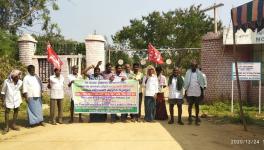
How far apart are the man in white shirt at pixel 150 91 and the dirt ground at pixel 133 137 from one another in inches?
17.1

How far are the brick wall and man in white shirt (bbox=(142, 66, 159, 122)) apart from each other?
577cm

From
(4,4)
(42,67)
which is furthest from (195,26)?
(42,67)

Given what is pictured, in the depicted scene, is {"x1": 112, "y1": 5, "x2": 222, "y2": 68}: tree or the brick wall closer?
the brick wall

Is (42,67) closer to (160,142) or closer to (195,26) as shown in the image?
(160,142)

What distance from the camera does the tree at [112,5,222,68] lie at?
43188 mm

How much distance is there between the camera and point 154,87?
12117mm

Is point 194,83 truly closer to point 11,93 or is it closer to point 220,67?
point 11,93

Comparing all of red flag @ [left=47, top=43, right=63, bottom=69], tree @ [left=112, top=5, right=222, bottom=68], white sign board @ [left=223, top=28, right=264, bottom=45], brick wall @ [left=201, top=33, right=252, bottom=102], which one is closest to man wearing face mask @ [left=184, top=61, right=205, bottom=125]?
red flag @ [left=47, top=43, right=63, bottom=69]

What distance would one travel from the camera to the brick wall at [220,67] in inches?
675

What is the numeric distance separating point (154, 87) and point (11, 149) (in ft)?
15.4

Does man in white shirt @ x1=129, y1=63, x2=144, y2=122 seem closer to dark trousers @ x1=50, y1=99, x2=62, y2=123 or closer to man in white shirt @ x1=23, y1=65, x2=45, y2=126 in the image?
dark trousers @ x1=50, y1=99, x2=62, y2=123

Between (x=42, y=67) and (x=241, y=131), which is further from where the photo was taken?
(x=42, y=67)
